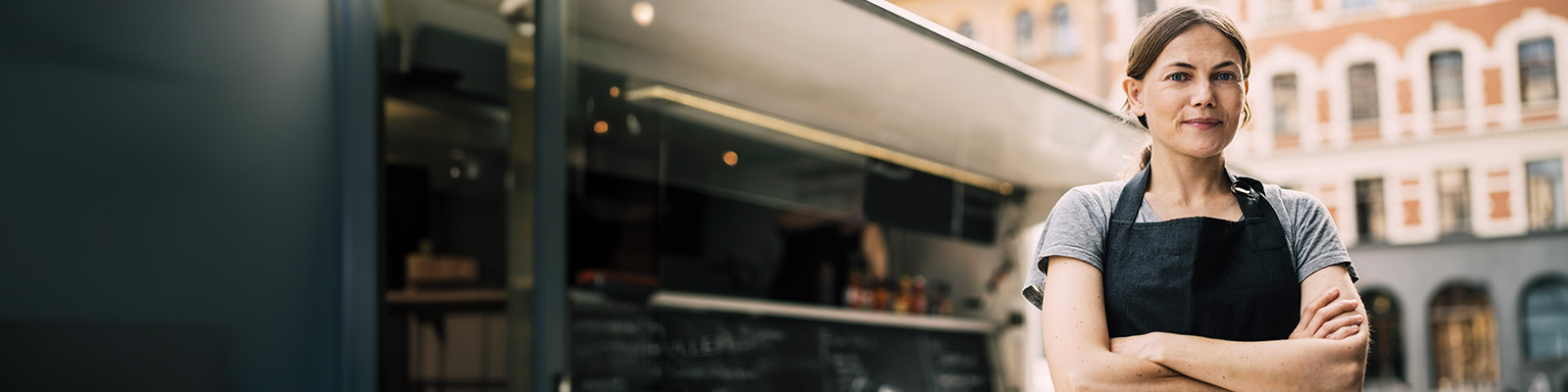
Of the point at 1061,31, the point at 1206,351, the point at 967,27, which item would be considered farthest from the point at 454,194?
the point at 967,27

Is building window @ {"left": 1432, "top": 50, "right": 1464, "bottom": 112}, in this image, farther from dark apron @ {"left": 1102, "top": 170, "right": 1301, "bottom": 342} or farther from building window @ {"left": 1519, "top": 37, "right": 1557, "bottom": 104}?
dark apron @ {"left": 1102, "top": 170, "right": 1301, "bottom": 342}

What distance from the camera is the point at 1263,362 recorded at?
1769mm

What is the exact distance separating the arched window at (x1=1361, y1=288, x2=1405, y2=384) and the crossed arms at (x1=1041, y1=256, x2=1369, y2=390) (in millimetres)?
27333

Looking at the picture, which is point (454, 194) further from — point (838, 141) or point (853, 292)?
A: point (853, 292)

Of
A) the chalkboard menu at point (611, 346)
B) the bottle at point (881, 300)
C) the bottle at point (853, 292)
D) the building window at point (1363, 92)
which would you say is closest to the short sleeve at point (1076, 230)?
the chalkboard menu at point (611, 346)

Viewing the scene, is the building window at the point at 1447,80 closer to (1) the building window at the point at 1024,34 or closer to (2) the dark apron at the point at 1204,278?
(1) the building window at the point at 1024,34

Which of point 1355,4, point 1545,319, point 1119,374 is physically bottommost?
point 1545,319

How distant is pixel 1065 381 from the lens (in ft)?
6.05

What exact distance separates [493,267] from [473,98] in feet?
1.74

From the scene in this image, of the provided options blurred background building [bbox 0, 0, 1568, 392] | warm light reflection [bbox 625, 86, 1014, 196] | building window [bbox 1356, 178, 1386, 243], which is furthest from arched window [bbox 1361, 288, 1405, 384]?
warm light reflection [bbox 625, 86, 1014, 196]

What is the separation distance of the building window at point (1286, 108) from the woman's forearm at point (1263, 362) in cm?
A: 2757

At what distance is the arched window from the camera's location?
1052 inches

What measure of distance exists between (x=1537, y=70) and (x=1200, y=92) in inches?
1090

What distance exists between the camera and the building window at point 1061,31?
87.4 ft
